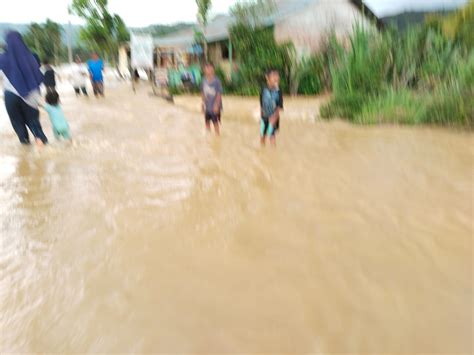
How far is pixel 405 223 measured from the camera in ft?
10.6

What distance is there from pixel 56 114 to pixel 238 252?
179 inches

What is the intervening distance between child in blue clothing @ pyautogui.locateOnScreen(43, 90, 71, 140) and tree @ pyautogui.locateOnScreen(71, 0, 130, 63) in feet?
81.6

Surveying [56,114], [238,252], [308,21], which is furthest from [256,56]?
[238,252]

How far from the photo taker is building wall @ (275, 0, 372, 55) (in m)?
14.1

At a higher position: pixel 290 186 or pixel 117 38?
pixel 117 38

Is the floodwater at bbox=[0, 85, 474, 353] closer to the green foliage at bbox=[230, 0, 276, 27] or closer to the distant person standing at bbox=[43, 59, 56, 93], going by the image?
the distant person standing at bbox=[43, 59, 56, 93]

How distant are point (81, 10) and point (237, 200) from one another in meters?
29.5

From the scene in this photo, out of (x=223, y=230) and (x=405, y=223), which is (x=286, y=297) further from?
(x=405, y=223)

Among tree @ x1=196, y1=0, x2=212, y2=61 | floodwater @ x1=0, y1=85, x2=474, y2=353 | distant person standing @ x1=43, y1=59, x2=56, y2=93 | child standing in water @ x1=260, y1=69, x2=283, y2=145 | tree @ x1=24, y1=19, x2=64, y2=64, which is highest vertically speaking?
tree @ x1=24, y1=19, x2=64, y2=64

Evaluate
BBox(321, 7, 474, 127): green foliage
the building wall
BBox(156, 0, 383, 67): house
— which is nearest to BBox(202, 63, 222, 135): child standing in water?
BBox(321, 7, 474, 127): green foliage

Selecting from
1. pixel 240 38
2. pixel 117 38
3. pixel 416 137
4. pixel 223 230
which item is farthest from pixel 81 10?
pixel 223 230

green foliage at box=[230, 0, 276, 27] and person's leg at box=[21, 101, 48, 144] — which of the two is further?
green foliage at box=[230, 0, 276, 27]

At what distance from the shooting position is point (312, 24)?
14555mm

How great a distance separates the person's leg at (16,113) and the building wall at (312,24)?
10247 mm
